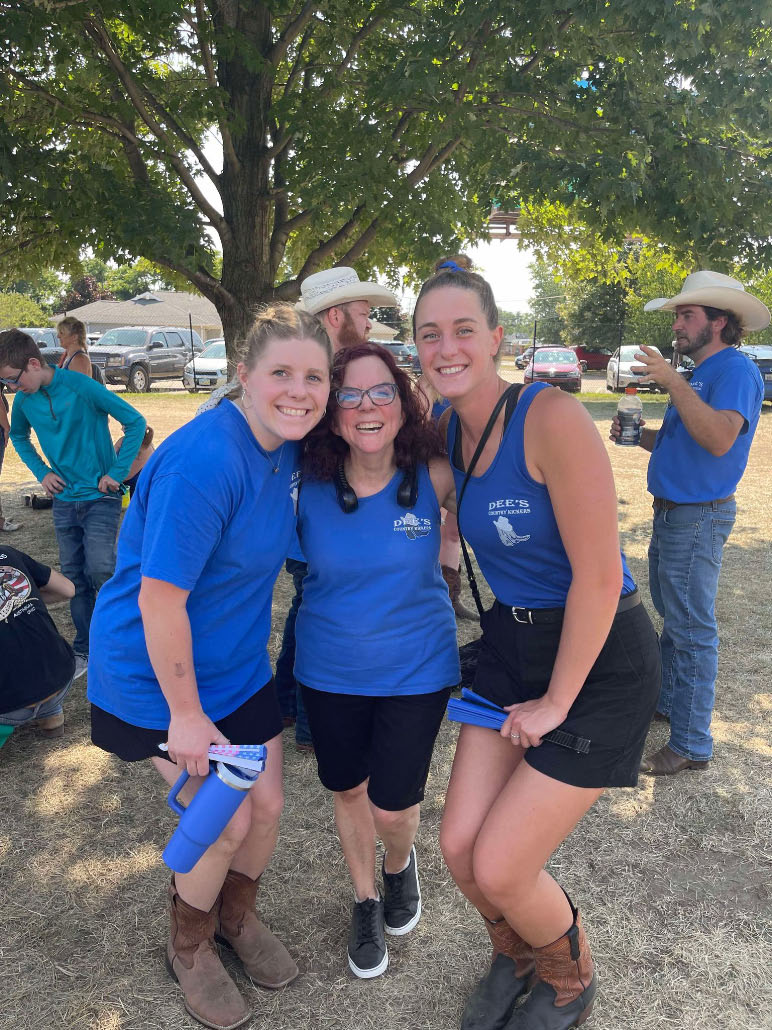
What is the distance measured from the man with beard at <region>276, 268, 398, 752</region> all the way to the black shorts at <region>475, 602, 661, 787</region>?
59.2 inches

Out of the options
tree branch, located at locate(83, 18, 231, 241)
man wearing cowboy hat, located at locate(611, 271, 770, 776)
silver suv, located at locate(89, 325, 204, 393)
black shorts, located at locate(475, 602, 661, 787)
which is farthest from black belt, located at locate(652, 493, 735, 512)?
silver suv, located at locate(89, 325, 204, 393)

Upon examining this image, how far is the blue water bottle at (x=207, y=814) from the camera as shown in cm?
203

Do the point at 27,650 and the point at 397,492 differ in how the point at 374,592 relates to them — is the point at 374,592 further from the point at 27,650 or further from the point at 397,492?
the point at 27,650

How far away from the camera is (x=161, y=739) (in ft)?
7.29

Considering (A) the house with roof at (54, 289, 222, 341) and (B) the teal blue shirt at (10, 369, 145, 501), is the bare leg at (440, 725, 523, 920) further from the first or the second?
(A) the house with roof at (54, 289, 222, 341)

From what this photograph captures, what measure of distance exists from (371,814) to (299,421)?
1.38 metres

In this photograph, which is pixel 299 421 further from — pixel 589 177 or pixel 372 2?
pixel 372 2

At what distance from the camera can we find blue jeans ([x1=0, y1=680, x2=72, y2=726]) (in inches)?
146

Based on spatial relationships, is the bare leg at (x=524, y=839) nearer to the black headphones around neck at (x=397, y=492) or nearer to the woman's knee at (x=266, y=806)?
the woman's knee at (x=266, y=806)

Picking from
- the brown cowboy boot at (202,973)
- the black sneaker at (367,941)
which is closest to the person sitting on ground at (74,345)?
the brown cowboy boot at (202,973)

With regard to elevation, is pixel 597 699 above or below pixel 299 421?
below

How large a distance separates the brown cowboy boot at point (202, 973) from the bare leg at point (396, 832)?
1.94 ft

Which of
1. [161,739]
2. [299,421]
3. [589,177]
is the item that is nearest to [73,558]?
[161,739]

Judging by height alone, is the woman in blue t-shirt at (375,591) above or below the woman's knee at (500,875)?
above
